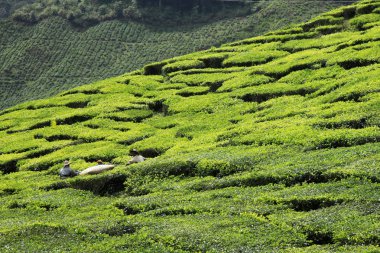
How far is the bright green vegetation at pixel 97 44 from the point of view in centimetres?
11388

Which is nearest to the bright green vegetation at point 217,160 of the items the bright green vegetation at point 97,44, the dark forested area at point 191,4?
the bright green vegetation at point 97,44

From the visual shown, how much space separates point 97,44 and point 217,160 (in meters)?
99.7

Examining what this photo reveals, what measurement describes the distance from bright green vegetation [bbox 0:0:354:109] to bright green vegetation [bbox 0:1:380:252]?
56.7 m

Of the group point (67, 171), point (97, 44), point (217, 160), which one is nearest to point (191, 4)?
point (97, 44)

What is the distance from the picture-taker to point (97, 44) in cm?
12494

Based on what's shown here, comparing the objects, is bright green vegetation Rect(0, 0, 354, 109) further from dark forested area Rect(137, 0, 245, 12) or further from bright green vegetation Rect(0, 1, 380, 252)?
bright green vegetation Rect(0, 1, 380, 252)

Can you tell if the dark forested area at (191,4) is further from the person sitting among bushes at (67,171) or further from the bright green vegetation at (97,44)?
the person sitting among bushes at (67,171)

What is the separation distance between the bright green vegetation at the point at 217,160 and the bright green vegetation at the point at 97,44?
5666cm

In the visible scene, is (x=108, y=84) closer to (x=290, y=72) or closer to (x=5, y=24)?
(x=290, y=72)

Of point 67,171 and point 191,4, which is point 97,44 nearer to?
point 191,4

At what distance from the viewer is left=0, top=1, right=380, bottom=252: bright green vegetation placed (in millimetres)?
20734

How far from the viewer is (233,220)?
21672 mm

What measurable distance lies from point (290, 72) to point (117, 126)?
580 inches

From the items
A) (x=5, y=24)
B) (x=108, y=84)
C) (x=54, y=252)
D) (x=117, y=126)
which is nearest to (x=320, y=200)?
(x=54, y=252)
